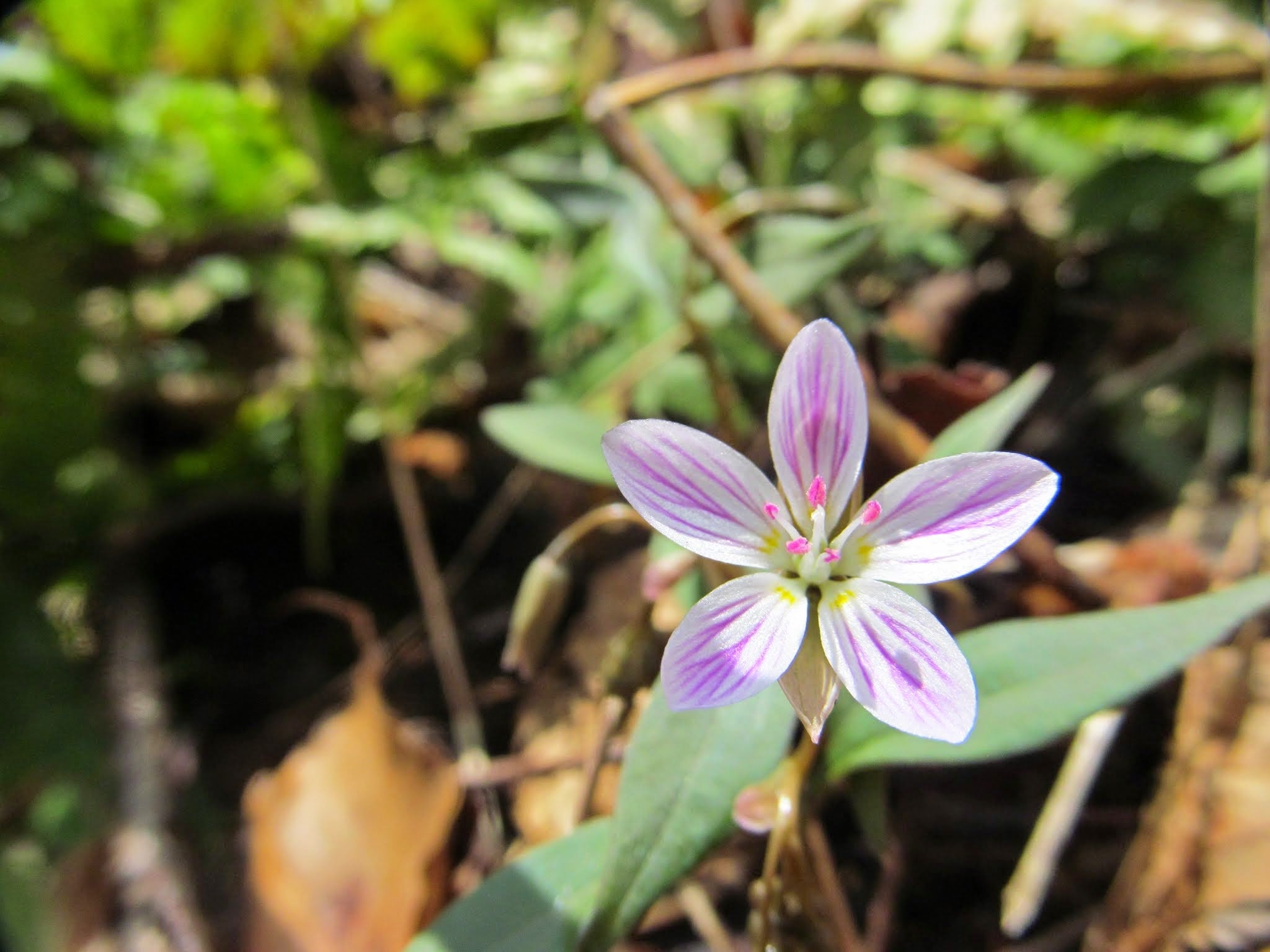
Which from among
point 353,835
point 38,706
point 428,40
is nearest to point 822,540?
point 353,835

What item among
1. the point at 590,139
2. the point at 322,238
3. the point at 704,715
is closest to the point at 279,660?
the point at 322,238

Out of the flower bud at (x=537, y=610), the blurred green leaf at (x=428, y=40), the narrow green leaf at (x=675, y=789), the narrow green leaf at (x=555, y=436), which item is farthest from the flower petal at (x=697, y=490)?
the blurred green leaf at (x=428, y=40)

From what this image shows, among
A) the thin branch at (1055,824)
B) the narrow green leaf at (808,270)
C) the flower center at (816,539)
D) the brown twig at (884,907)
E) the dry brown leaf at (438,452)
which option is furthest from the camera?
the dry brown leaf at (438,452)

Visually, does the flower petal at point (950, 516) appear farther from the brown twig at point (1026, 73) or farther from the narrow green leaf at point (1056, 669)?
the brown twig at point (1026, 73)

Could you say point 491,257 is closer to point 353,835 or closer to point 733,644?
point 353,835

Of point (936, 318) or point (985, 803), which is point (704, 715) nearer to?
point (985, 803)

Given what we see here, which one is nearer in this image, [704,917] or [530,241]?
[704,917]
